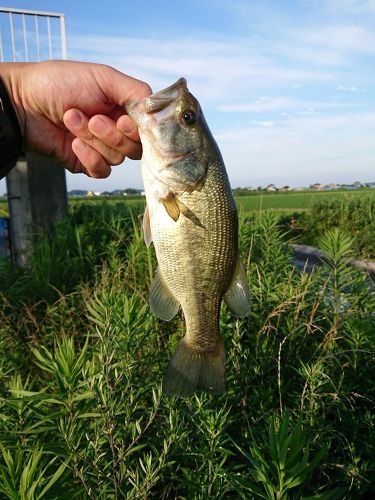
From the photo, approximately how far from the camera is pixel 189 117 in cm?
214

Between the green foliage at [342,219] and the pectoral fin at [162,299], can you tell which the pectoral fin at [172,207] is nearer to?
the pectoral fin at [162,299]

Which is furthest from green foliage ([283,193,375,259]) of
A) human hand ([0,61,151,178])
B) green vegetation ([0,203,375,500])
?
human hand ([0,61,151,178])

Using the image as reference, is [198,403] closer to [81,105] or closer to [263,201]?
[81,105]

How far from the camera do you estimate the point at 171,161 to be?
2.12m

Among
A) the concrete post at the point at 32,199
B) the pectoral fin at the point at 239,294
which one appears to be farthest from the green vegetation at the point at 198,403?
the concrete post at the point at 32,199

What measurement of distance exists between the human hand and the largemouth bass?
0.25 m

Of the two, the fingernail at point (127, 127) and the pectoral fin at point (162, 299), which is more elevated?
the fingernail at point (127, 127)

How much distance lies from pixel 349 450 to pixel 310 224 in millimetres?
15895

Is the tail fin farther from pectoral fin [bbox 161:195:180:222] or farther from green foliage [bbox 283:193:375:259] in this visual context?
green foliage [bbox 283:193:375:259]

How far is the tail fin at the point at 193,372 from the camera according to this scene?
1.94 m

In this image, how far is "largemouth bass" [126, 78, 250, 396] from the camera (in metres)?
2.03

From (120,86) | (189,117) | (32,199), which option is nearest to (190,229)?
(189,117)

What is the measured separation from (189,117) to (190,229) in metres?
0.51

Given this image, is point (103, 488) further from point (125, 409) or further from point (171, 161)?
point (171, 161)
